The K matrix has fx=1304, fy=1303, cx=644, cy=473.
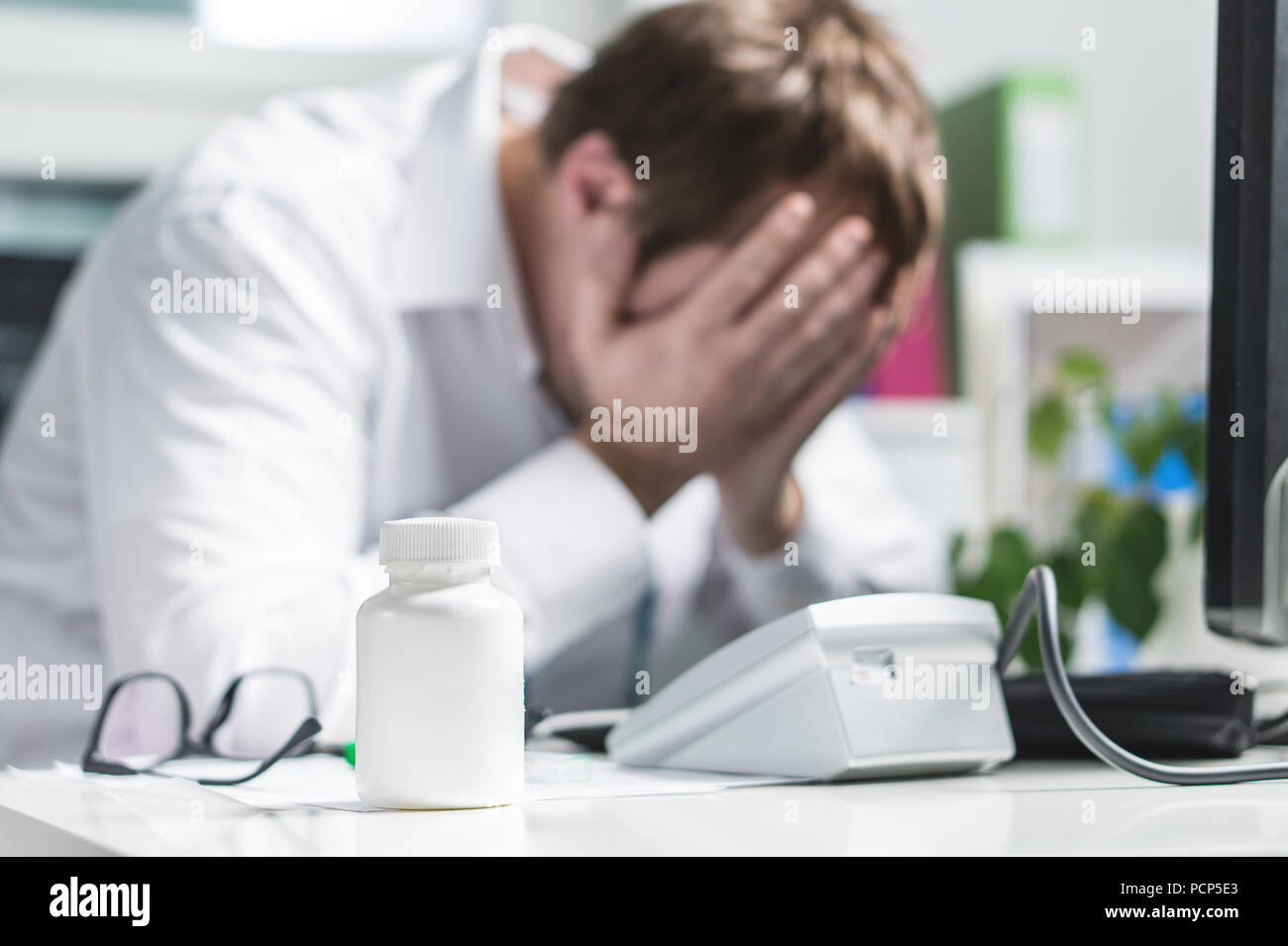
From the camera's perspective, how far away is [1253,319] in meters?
0.53

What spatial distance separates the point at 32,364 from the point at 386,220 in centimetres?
61

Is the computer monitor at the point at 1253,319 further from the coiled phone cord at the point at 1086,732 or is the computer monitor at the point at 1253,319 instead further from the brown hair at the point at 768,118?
the brown hair at the point at 768,118

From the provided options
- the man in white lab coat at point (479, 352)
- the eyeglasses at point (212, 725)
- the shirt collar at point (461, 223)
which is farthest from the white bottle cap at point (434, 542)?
the shirt collar at point (461, 223)

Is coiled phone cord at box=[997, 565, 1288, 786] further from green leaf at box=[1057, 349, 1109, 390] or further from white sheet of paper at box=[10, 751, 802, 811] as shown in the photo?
green leaf at box=[1057, 349, 1109, 390]

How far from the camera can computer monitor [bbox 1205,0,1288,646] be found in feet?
1.73

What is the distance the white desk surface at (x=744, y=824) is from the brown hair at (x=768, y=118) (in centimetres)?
64

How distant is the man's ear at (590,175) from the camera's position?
45.9 inches

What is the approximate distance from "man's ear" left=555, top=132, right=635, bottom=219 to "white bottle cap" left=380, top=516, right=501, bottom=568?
0.75m

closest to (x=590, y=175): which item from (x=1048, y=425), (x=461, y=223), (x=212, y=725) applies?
(x=461, y=223)

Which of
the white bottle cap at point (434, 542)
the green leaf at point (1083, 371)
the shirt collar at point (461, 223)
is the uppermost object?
the shirt collar at point (461, 223)

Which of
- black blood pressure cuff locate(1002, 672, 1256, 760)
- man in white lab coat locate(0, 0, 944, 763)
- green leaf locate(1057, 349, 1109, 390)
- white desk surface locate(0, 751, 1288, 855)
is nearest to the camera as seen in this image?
white desk surface locate(0, 751, 1288, 855)

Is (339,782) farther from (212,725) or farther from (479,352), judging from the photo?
(479,352)

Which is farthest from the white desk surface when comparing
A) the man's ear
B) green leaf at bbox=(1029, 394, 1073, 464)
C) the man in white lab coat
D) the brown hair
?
green leaf at bbox=(1029, 394, 1073, 464)
